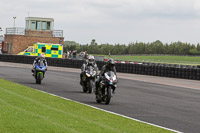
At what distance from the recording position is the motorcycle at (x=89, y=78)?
19031 millimetres

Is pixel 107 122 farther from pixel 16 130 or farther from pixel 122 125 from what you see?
pixel 16 130

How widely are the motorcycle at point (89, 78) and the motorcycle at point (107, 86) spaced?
370cm

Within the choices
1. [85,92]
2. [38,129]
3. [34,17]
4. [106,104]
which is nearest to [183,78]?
[85,92]

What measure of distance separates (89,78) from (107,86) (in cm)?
437

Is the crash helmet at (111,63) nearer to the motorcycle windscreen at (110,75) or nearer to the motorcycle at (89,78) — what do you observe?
the motorcycle windscreen at (110,75)

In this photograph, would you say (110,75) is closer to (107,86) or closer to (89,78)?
(107,86)

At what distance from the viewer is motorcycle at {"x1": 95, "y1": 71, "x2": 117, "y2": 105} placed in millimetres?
14750

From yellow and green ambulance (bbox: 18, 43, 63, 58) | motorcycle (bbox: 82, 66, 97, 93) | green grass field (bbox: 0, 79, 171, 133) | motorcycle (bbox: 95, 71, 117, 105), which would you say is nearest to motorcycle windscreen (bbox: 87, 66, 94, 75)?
motorcycle (bbox: 82, 66, 97, 93)

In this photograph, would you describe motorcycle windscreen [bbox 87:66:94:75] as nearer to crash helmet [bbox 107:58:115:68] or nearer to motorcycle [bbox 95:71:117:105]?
motorcycle [bbox 95:71:117:105]

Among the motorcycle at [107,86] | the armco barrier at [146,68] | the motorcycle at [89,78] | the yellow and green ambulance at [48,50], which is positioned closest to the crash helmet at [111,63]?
the motorcycle at [107,86]

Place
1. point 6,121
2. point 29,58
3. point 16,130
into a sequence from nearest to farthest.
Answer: point 16,130, point 6,121, point 29,58

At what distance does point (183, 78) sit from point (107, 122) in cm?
2522

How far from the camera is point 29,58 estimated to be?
4841 centimetres

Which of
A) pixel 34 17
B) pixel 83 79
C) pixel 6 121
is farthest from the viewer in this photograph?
pixel 34 17
